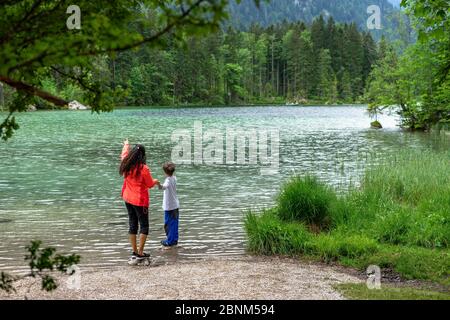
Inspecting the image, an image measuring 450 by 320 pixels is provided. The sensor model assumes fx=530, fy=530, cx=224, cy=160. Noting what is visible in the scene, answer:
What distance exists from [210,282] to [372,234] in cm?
466

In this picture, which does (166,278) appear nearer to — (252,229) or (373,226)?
(252,229)

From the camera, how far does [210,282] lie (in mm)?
8430

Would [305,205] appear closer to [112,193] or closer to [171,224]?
[171,224]

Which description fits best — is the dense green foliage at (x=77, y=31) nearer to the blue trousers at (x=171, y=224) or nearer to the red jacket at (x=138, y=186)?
the red jacket at (x=138, y=186)

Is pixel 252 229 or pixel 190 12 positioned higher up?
pixel 190 12

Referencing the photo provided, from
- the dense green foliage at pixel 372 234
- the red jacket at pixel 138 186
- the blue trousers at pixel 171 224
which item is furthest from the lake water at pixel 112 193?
the red jacket at pixel 138 186

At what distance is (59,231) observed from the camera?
44.8 feet

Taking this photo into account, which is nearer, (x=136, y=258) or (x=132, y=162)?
(x=132, y=162)

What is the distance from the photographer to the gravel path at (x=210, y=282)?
7.69 m

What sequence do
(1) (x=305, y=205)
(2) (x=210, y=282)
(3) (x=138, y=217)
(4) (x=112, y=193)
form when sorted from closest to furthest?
(2) (x=210, y=282) → (3) (x=138, y=217) → (1) (x=305, y=205) → (4) (x=112, y=193)

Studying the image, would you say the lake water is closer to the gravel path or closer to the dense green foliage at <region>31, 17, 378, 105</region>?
the gravel path

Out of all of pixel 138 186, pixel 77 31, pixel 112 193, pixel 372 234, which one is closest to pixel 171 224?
pixel 138 186
